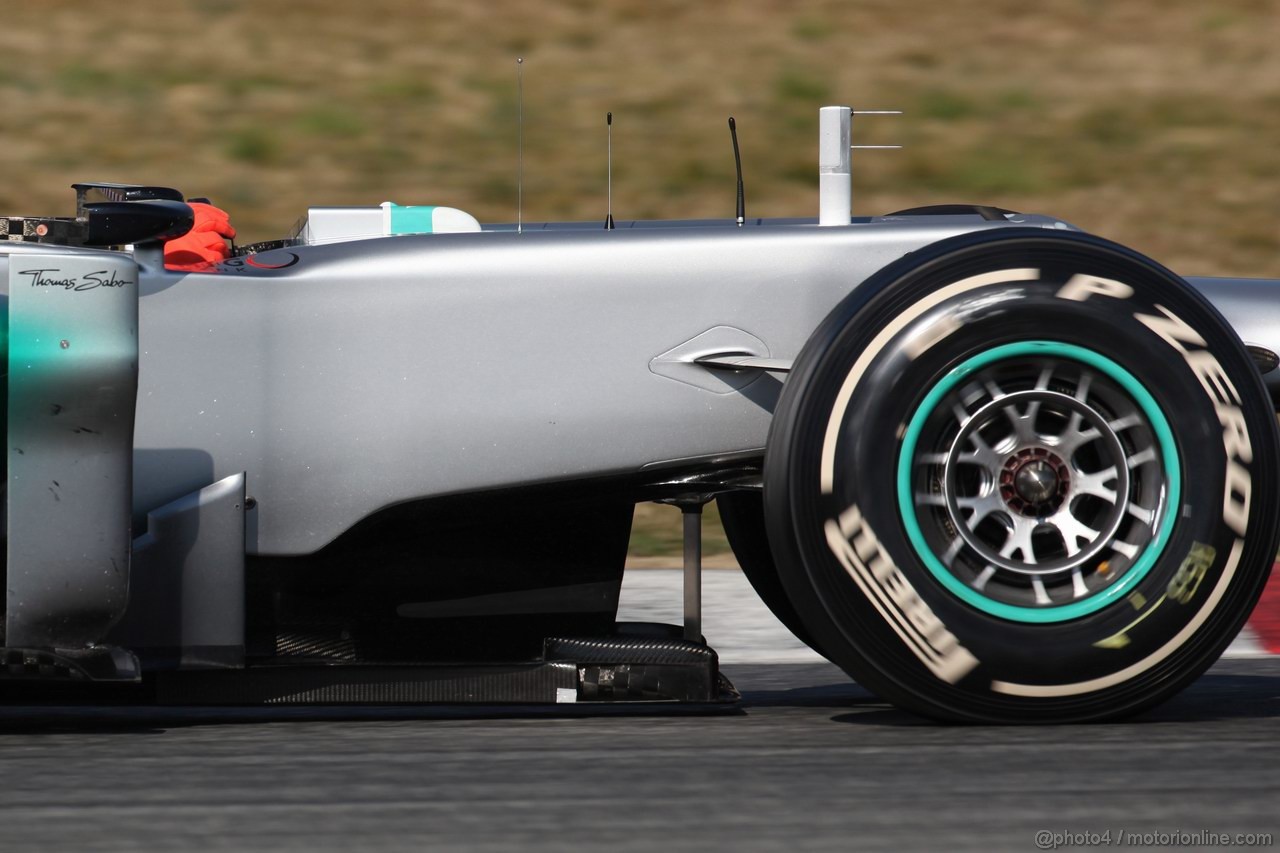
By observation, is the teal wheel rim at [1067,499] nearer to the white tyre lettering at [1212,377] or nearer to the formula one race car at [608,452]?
the formula one race car at [608,452]

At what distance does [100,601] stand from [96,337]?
19.7 inches

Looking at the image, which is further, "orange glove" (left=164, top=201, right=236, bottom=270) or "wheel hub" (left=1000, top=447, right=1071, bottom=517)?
"orange glove" (left=164, top=201, right=236, bottom=270)

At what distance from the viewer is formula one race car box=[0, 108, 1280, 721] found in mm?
3914

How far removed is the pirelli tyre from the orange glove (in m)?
1.41

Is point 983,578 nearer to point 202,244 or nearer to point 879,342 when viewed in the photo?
point 879,342

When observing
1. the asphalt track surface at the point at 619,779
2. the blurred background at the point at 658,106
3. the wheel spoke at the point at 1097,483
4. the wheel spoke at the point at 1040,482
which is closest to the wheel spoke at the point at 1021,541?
the wheel spoke at the point at 1040,482

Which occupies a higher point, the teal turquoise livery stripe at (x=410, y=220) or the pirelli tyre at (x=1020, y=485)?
the teal turquoise livery stripe at (x=410, y=220)

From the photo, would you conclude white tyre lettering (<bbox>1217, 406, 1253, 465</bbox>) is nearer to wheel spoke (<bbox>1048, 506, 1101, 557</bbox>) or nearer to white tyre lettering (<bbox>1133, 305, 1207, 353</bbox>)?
white tyre lettering (<bbox>1133, 305, 1207, 353</bbox>)

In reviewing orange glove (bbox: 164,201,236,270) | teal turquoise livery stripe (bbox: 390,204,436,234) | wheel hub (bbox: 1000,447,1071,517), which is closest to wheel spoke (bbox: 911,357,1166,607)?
wheel hub (bbox: 1000,447,1071,517)

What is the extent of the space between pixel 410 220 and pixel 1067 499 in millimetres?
1821

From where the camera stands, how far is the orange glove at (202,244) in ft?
14.8

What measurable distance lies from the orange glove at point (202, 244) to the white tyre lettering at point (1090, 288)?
1.81 m

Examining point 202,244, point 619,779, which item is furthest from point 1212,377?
point 202,244

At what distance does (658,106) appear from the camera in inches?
594
